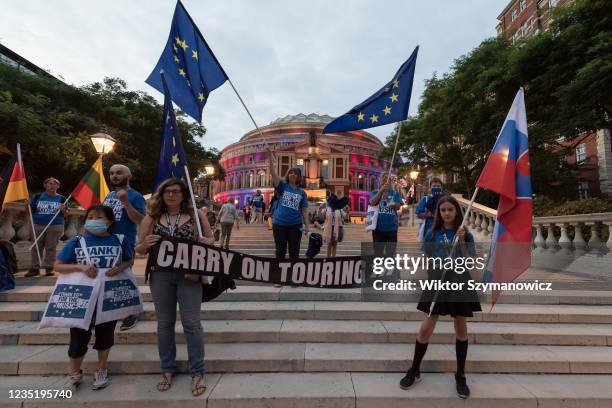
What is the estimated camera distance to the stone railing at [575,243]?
693 cm

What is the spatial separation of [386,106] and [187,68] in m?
3.22

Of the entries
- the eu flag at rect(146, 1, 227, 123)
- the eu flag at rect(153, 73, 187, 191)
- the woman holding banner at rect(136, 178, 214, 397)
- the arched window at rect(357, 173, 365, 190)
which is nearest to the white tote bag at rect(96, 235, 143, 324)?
the woman holding banner at rect(136, 178, 214, 397)

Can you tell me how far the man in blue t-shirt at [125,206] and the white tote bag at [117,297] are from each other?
446 millimetres

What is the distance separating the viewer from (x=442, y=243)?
3.40m

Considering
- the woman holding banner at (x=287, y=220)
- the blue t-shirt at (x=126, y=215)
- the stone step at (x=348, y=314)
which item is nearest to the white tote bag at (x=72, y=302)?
the blue t-shirt at (x=126, y=215)

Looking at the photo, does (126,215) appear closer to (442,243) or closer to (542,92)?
(442,243)

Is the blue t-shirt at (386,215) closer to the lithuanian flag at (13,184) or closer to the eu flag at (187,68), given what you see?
the eu flag at (187,68)

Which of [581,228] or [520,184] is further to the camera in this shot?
[581,228]

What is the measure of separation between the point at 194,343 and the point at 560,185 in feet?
88.7

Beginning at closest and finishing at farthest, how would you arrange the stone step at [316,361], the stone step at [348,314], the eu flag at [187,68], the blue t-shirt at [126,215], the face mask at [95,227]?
the face mask at [95,227], the stone step at [316,361], the blue t-shirt at [126,215], the eu flag at [187,68], the stone step at [348,314]

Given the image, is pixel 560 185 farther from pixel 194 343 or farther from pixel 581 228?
pixel 194 343

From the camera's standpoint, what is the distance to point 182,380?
339 centimetres

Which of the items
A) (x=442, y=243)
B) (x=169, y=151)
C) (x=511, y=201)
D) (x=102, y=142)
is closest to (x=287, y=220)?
(x=169, y=151)

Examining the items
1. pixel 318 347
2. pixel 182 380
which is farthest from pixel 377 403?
pixel 182 380
